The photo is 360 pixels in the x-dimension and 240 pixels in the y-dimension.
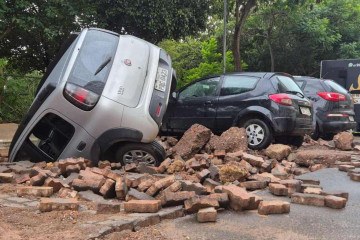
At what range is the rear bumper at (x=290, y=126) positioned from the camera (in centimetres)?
827

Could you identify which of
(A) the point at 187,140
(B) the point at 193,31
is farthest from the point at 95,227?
(B) the point at 193,31

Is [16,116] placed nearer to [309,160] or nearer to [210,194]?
[309,160]

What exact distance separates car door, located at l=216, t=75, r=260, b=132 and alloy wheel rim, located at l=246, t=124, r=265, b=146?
1.21 feet

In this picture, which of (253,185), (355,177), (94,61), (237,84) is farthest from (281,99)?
(94,61)

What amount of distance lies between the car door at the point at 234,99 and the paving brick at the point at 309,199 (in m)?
3.84

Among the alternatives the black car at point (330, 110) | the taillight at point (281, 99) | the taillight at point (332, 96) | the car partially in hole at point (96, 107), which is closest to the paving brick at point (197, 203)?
the car partially in hole at point (96, 107)

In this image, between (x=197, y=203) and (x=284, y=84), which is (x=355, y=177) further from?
(x=197, y=203)

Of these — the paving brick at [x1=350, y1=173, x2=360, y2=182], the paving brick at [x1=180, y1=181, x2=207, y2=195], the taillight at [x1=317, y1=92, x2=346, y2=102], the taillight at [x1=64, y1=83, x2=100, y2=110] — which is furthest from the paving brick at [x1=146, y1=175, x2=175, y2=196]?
the taillight at [x1=317, y1=92, x2=346, y2=102]

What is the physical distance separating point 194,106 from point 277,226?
5229 mm

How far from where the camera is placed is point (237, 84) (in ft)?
29.2

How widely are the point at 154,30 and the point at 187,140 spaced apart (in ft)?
24.2

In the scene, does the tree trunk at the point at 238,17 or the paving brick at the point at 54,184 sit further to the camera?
the tree trunk at the point at 238,17

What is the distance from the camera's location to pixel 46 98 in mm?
6250

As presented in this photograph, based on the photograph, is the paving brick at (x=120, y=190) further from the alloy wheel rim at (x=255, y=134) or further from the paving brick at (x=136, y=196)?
the alloy wheel rim at (x=255, y=134)
